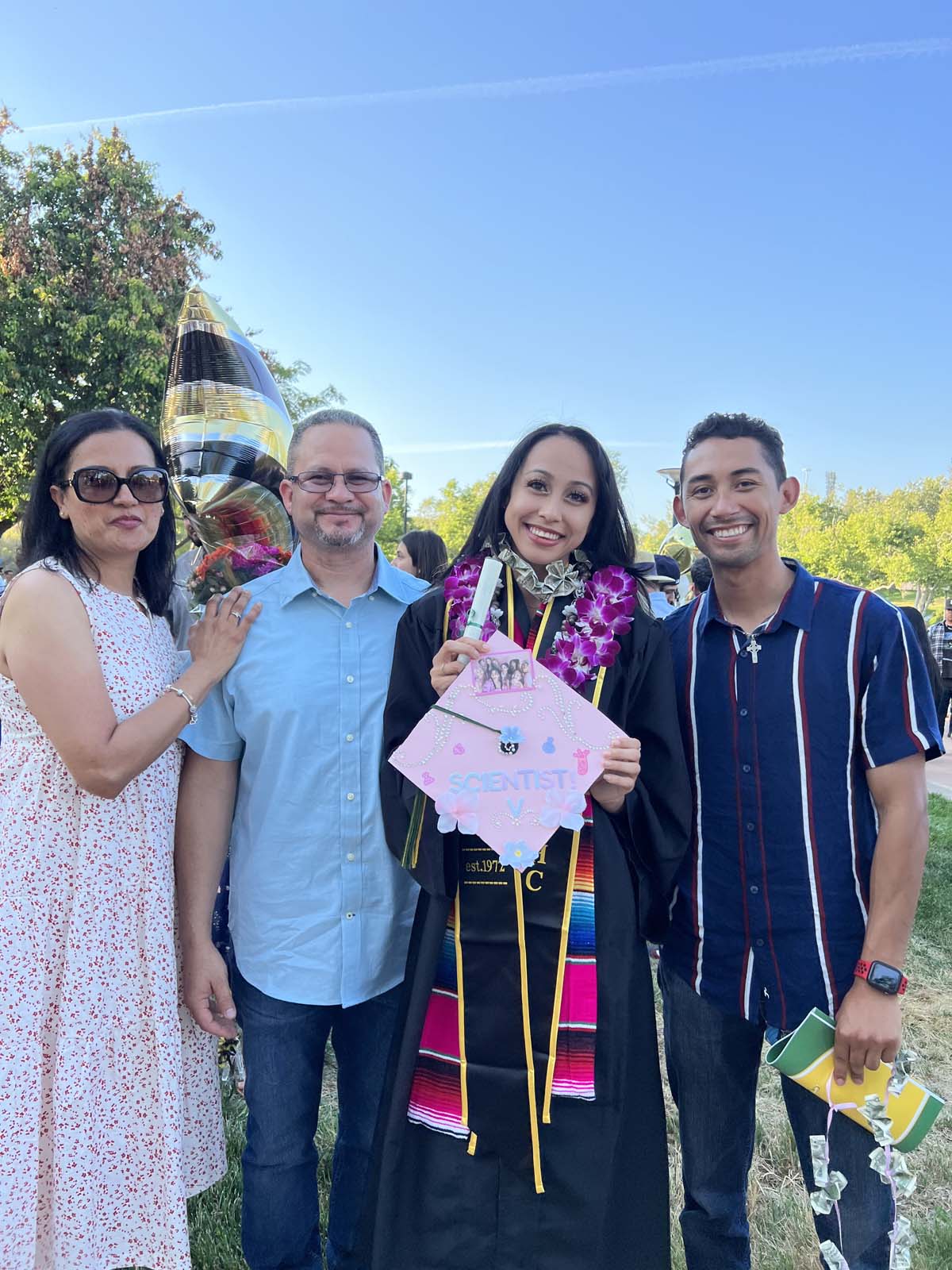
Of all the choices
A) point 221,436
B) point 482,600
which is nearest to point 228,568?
point 221,436

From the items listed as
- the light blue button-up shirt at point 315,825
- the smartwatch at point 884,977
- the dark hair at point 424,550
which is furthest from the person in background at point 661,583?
the dark hair at point 424,550

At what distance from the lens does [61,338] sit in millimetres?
14227

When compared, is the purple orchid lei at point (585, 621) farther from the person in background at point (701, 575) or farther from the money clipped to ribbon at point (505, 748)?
the person in background at point (701, 575)

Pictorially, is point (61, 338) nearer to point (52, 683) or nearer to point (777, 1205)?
point (52, 683)

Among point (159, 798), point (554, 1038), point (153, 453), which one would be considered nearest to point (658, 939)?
point (554, 1038)

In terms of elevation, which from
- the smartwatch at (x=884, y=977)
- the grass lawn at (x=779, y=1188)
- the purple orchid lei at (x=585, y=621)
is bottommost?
the grass lawn at (x=779, y=1188)

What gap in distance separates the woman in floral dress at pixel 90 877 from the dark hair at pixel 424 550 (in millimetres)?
4413

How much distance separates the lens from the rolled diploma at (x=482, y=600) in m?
1.83

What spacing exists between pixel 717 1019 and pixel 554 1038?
50cm

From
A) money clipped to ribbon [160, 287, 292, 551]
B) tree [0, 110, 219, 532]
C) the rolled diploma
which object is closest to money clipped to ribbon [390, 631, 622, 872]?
the rolled diploma

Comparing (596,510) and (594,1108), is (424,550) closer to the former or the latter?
(596,510)

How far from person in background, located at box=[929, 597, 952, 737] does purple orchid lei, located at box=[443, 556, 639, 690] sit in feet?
36.7

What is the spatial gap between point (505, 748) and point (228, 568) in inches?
50.6

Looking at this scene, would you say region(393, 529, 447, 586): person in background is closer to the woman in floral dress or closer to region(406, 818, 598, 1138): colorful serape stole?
the woman in floral dress
